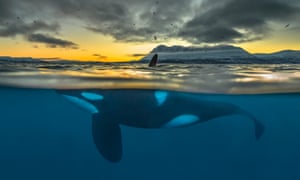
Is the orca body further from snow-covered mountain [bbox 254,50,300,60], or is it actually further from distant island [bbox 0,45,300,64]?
snow-covered mountain [bbox 254,50,300,60]

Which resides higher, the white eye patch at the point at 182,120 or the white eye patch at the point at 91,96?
the white eye patch at the point at 91,96

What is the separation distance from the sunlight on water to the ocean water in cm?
5

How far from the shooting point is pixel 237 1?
7.46m

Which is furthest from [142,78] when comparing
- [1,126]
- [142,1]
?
[1,126]

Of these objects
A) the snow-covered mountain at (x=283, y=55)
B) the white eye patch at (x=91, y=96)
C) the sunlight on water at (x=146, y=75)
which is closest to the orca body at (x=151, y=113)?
the white eye patch at (x=91, y=96)

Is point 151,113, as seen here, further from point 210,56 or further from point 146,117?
point 210,56

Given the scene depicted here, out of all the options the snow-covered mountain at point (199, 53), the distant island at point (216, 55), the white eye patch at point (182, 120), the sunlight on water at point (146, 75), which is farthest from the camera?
the sunlight on water at point (146, 75)

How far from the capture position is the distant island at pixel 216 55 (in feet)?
32.8

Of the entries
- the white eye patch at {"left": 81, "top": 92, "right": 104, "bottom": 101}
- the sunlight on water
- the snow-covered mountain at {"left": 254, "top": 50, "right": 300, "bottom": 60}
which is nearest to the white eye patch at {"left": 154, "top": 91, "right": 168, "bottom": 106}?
the sunlight on water

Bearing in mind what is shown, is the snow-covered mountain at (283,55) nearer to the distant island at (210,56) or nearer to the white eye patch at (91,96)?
the distant island at (210,56)

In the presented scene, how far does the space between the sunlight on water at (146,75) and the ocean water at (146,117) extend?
0.05m

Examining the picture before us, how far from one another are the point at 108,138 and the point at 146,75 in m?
4.81

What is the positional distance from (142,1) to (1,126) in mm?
23784

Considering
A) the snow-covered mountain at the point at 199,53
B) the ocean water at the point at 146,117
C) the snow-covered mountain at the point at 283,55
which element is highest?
the snow-covered mountain at the point at 199,53
